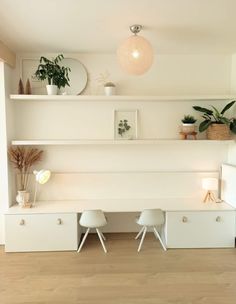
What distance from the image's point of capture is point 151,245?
136 inches

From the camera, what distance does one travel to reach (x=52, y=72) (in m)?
3.37

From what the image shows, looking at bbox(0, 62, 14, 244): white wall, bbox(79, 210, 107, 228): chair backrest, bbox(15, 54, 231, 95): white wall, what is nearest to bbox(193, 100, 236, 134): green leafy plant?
bbox(15, 54, 231, 95): white wall

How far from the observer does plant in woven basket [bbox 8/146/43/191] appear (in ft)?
11.3

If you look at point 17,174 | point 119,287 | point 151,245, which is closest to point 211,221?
point 151,245

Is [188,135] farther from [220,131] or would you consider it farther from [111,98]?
[111,98]

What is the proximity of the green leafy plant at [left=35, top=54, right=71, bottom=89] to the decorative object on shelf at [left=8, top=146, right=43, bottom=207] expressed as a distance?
3.10ft

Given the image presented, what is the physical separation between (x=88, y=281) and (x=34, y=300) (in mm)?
527

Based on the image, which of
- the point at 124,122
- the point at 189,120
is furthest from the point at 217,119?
the point at 124,122

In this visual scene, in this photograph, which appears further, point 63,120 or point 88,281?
point 63,120

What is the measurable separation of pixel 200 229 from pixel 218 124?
53.1 inches

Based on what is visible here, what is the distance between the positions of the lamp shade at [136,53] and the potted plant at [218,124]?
53.2 inches

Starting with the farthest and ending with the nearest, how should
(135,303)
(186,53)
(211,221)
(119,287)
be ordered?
(186,53) < (211,221) < (119,287) < (135,303)

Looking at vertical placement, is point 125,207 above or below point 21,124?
below

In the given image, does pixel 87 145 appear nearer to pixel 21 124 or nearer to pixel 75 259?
pixel 21 124
